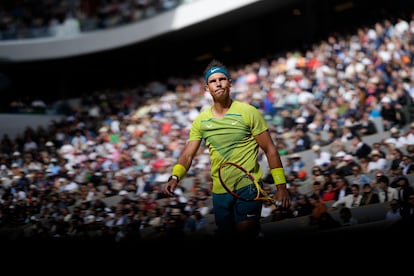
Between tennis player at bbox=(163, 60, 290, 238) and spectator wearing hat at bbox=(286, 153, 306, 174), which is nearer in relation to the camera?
tennis player at bbox=(163, 60, 290, 238)

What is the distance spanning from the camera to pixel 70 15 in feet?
77.4

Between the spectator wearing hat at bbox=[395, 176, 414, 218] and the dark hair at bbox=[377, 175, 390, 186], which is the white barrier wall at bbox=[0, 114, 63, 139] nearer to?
the dark hair at bbox=[377, 175, 390, 186]

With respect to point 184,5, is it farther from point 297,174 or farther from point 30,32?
point 297,174

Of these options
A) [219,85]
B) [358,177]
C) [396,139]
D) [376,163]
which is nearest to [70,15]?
[396,139]

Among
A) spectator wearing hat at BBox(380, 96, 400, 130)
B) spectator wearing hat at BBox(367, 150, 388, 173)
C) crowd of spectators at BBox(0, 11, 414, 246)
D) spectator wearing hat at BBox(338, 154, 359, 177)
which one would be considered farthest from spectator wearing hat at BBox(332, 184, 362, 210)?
spectator wearing hat at BBox(380, 96, 400, 130)

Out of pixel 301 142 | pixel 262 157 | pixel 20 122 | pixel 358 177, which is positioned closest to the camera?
pixel 358 177

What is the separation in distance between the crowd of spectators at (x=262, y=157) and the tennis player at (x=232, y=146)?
2857 millimetres

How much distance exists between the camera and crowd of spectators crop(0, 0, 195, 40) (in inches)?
881

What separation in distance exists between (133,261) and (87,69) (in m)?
22.9

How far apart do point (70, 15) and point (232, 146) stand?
18.7 meters

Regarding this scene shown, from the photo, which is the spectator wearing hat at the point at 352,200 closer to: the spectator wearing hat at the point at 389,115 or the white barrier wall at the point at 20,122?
the spectator wearing hat at the point at 389,115

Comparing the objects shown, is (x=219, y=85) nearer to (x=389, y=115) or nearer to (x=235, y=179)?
(x=235, y=179)

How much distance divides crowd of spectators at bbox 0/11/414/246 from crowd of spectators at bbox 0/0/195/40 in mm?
3396

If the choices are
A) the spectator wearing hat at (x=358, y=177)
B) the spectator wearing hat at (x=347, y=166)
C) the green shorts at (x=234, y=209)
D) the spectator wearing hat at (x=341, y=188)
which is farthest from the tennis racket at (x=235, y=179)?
the spectator wearing hat at (x=347, y=166)
